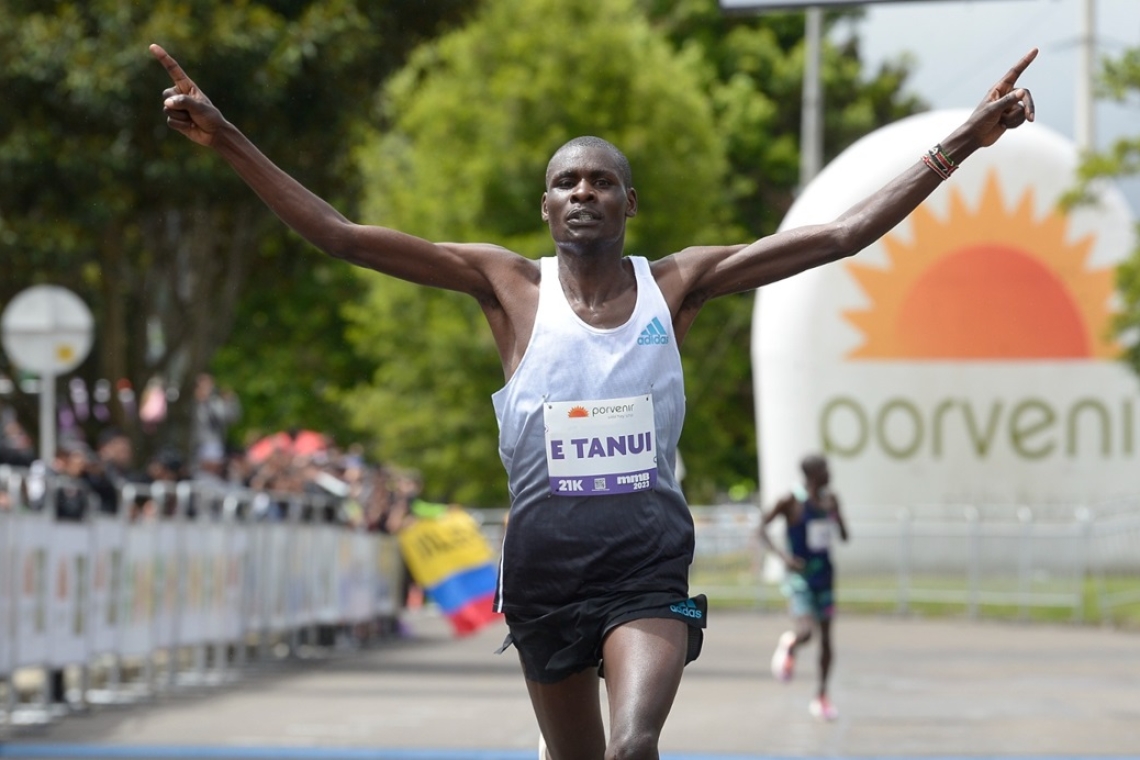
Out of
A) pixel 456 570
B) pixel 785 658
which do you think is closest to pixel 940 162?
pixel 785 658

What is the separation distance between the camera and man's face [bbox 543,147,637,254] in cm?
596

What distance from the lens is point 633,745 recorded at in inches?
221

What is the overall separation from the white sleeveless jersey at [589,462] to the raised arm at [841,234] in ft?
0.77

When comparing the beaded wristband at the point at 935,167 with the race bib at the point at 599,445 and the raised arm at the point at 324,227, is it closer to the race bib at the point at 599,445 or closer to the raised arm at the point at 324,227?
the race bib at the point at 599,445

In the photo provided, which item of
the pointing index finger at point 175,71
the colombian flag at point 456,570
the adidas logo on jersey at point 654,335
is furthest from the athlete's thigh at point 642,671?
the colombian flag at point 456,570

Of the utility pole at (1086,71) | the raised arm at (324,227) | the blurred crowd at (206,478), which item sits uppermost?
the utility pole at (1086,71)

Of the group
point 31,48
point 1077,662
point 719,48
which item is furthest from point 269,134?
point 719,48

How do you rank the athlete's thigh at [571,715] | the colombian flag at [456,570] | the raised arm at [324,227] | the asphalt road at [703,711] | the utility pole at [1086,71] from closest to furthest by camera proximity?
the raised arm at [324,227] → the athlete's thigh at [571,715] → the asphalt road at [703,711] → the colombian flag at [456,570] → the utility pole at [1086,71]

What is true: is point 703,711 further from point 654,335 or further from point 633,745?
point 633,745

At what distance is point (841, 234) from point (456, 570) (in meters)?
17.3

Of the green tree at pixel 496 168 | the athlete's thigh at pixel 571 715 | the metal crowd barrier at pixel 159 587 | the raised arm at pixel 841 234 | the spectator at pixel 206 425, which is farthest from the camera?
the green tree at pixel 496 168

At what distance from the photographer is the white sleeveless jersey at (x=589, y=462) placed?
595 centimetres

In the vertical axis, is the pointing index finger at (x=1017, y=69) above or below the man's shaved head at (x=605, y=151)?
above

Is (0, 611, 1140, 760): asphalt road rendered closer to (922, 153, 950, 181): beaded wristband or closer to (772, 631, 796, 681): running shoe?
(772, 631, 796, 681): running shoe
